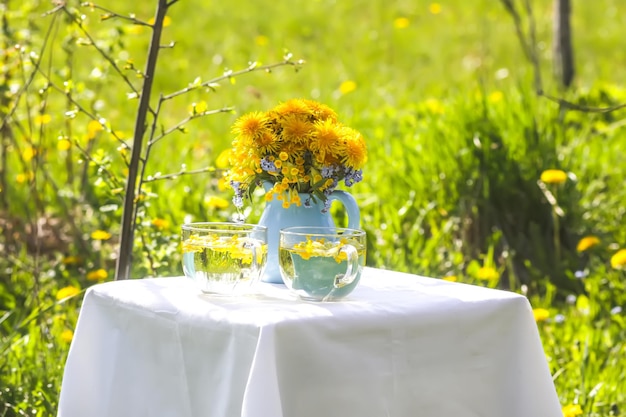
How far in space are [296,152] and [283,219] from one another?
6.1 inches

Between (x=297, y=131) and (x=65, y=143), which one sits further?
(x=65, y=143)

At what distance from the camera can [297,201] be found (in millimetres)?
2100

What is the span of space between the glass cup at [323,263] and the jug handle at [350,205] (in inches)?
9.5

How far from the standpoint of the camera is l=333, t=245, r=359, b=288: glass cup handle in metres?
1.88

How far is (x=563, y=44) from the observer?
5.12m

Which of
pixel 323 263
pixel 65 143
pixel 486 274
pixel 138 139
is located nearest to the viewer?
pixel 323 263

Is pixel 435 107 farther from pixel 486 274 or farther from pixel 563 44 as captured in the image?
pixel 486 274

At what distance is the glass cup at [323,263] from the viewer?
6.16 feet

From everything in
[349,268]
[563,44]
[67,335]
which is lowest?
[67,335]

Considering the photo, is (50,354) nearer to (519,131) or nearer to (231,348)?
(231,348)

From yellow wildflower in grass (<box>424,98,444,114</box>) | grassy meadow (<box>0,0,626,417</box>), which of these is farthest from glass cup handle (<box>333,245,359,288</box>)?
yellow wildflower in grass (<box>424,98,444,114</box>)

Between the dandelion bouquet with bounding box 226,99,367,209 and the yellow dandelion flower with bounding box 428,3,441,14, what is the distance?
5.63 meters

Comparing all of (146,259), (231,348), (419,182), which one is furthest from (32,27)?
(231,348)

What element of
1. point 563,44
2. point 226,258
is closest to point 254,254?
point 226,258
